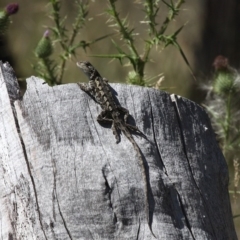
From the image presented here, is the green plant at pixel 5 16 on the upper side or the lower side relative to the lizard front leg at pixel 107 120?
upper

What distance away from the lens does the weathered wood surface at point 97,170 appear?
12.7 feet

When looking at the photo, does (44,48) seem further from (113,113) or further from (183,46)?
(183,46)

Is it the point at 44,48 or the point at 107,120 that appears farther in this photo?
the point at 44,48

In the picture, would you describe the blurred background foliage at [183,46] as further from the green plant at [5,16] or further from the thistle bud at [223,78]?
the green plant at [5,16]

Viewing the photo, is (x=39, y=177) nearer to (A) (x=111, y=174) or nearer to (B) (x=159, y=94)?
(A) (x=111, y=174)

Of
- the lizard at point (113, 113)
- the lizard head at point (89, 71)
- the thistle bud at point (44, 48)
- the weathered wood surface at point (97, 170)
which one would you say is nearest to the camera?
the weathered wood surface at point (97, 170)

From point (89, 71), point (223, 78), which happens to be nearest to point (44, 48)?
point (223, 78)

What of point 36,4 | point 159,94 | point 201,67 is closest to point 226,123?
point 159,94

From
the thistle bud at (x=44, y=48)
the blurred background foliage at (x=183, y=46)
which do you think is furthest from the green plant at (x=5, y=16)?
the blurred background foliage at (x=183, y=46)

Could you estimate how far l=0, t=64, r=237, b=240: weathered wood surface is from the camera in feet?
12.7

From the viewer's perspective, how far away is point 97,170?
3.91 meters

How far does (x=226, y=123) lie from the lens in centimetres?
661

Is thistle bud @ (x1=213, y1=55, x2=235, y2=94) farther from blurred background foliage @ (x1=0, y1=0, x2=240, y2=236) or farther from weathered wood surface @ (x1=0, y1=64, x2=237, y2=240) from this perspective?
blurred background foliage @ (x1=0, y1=0, x2=240, y2=236)

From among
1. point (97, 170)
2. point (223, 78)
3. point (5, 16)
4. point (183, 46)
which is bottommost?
point (97, 170)
